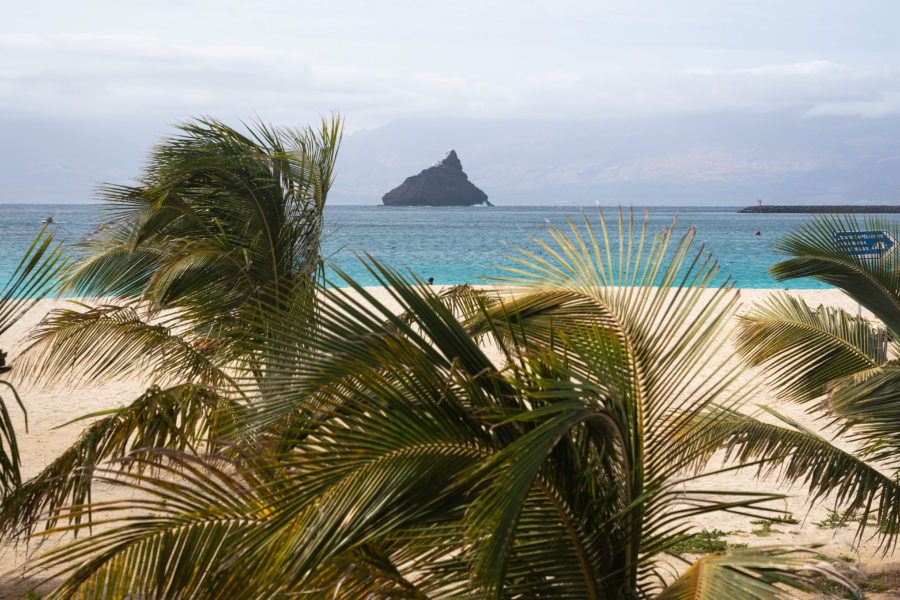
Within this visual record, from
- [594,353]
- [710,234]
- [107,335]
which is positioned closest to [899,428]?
[594,353]

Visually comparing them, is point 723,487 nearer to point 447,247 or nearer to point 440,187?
point 447,247

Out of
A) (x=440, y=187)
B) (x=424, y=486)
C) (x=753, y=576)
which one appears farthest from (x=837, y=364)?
(x=440, y=187)

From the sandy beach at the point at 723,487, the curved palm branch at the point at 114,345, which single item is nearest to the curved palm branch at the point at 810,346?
the sandy beach at the point at 723,487

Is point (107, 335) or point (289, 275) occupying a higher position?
point (289, 275)

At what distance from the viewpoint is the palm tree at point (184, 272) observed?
4.29 meters

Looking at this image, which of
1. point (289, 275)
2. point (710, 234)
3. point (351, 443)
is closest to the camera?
point (351, 443)

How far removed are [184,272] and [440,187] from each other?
119 meters

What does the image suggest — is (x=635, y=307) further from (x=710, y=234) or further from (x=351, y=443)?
(x=710, y=234)

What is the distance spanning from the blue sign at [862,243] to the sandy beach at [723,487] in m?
1.06

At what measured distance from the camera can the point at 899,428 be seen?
421 cm

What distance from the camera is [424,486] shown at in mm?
2287

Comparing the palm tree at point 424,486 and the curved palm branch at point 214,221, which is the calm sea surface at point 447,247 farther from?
the palm tree at point 424,486

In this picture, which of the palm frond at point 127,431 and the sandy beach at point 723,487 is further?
the sandy beach at point 723,487

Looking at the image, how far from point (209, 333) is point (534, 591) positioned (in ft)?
10.7
